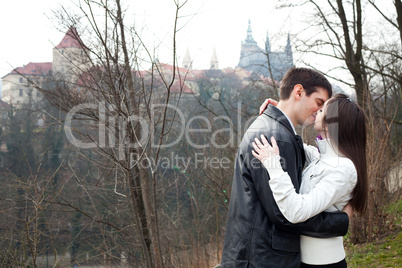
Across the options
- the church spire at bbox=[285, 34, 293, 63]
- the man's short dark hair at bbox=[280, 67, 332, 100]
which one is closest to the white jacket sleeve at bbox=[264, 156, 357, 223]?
the man's short dark hair at bbox=[280, 67, 332, 100]

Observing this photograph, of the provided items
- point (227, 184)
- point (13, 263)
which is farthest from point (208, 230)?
point (13, 263)

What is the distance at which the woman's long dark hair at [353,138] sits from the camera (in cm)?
184

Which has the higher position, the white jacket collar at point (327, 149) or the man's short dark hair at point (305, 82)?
the man's short dark hair at point (305, 82)

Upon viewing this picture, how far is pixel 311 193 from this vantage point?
1.72 metres

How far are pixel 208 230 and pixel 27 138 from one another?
1547 centimetres

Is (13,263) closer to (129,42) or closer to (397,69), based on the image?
(129,42)

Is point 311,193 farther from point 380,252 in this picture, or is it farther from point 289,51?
point 289,51

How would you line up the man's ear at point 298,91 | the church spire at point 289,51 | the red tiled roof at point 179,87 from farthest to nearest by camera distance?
1. the church spire at point 289,51
2. the red tiled roof at point 179,87
3. the man's ear at point 298,91

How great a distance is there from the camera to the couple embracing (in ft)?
5.57

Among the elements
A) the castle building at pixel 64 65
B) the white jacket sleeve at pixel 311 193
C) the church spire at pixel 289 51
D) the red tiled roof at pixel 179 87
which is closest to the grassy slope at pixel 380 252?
the red tiled roof at pixel 179 87

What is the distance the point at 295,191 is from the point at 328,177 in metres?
0.16

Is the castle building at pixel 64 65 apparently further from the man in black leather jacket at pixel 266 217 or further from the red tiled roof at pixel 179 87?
the man in black leather jacket at pixel 266 217

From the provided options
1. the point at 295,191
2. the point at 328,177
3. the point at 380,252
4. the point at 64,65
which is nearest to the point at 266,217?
the point at 295,191

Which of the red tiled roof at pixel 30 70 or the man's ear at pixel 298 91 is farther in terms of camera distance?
the red tiled roof at pixel 30 70
